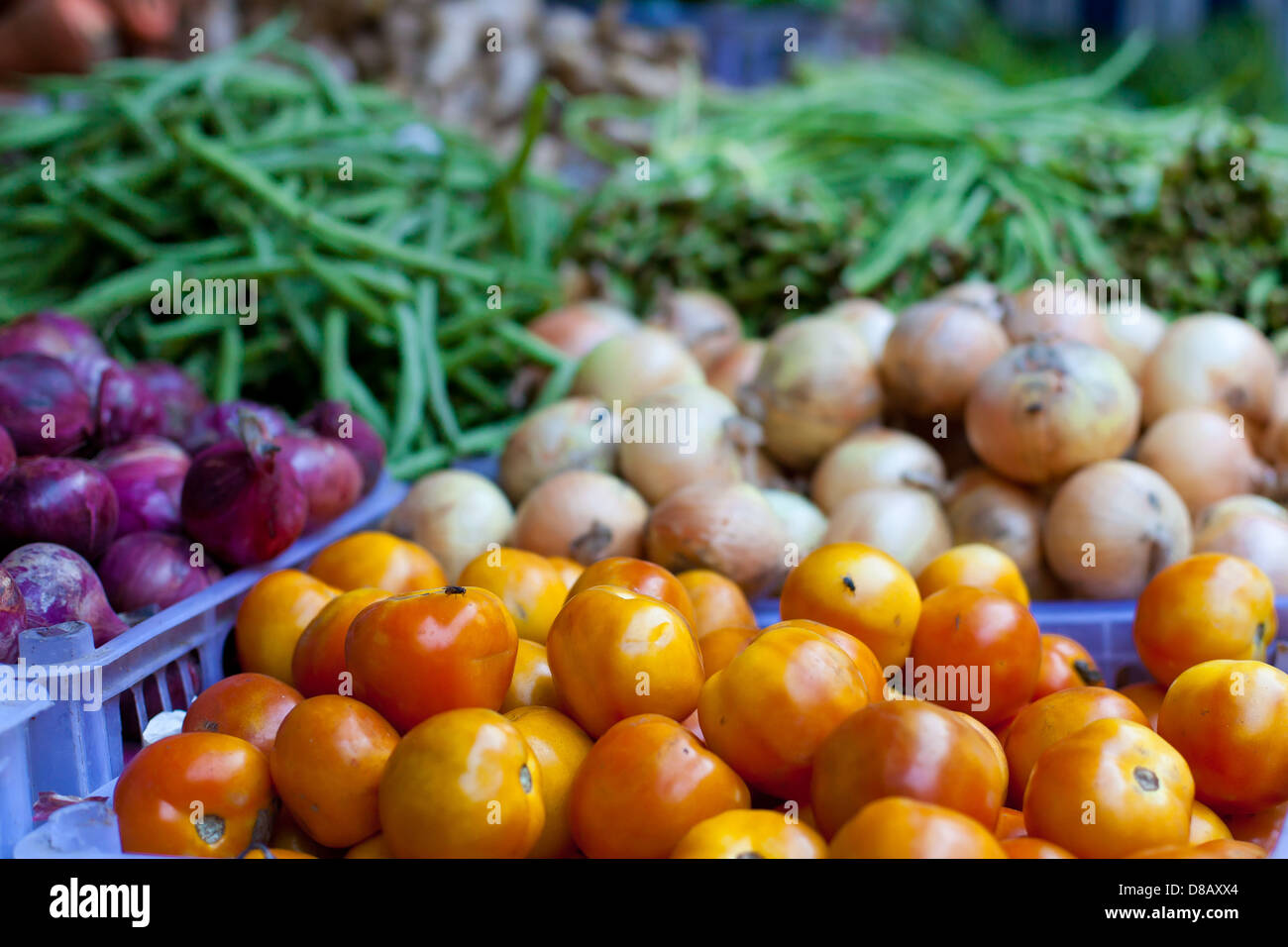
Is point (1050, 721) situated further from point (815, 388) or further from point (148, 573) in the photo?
point (148, 573)

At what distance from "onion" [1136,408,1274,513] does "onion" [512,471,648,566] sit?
1074mm

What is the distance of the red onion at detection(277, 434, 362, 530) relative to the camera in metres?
1.93

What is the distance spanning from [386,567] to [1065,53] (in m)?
8.03

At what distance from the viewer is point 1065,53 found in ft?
26.3

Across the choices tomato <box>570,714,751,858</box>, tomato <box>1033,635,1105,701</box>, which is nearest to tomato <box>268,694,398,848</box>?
tomato <box>570,714,751,858</box>

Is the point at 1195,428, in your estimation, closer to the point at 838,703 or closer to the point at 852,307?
the point at 852,307

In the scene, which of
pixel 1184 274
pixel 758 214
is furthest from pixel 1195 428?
pixel 758 214

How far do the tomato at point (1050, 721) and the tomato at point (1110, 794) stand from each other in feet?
0.38

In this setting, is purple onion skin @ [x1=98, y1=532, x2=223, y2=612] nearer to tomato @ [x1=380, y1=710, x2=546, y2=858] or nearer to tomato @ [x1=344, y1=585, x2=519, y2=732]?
tomato @ [x1=344, y1=585, x2=519, y2=732]

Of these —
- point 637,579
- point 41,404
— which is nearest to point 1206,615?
point 637,579

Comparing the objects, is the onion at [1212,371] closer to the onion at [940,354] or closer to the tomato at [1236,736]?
the onion at [940,354]

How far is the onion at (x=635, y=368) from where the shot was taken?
2482mm

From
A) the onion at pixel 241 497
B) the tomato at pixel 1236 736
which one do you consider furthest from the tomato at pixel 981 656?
the onion at pixel 241 497

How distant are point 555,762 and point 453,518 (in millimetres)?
967
